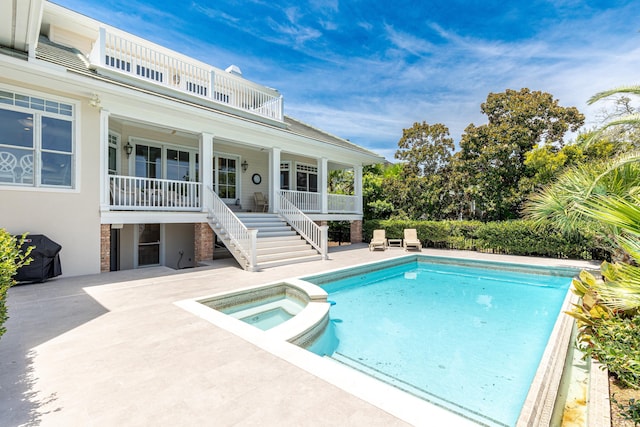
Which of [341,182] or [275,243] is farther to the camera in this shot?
[341,182]

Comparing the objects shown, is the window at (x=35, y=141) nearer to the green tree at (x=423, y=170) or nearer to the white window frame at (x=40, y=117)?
the white window frame at (x=40, y=117)

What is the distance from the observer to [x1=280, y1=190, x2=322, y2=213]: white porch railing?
1433 cm

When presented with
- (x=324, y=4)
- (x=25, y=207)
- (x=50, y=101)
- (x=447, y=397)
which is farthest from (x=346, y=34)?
(x=447, y=397)

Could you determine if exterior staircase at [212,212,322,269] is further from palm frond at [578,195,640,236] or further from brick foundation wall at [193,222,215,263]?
palm frond at [578,195,640,236]

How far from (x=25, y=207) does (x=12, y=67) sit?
3267 mm

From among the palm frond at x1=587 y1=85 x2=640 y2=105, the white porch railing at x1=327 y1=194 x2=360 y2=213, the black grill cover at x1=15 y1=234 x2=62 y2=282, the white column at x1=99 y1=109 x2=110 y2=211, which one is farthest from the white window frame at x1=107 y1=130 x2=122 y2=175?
the palm frond at x1=587 y1=85 x2=640 y2=105

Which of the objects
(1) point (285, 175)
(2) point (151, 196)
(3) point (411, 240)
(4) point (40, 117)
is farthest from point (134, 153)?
(3) point (411, 240)

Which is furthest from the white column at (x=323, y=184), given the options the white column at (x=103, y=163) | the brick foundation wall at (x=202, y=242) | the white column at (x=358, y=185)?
the white column at (x=103, y=163)

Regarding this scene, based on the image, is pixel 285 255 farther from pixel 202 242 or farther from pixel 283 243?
pixel 202 242

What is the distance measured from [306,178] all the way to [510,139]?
35.1 ft

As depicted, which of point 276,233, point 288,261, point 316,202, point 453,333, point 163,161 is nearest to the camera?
point 453,333

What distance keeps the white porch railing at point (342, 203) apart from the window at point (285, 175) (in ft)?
8.57

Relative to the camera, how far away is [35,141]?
7.70 m

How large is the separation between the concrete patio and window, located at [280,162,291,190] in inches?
472
